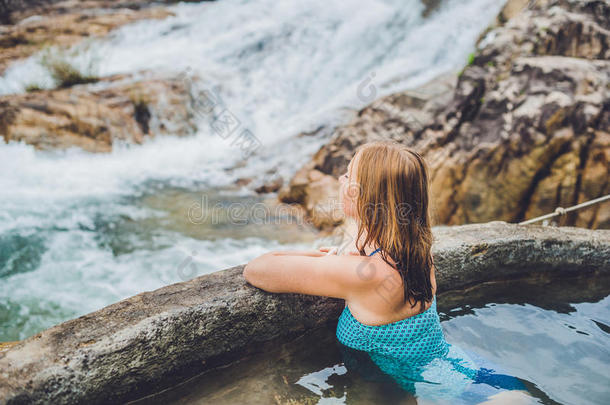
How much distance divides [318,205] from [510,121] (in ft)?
7.71

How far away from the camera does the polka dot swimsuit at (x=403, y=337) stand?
1637 mm

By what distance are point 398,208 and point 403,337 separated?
52cm

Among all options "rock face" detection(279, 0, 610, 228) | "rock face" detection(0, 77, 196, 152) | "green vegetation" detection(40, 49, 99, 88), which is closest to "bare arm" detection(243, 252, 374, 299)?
"rock face" detection(279, 0, 610, 228)

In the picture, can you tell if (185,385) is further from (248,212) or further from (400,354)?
(248,212)

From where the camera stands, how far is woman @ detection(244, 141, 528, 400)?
1484 millimetres

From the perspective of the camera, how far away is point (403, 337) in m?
1.64

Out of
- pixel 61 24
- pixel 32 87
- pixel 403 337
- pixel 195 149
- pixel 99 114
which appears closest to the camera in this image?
pixel 403 337

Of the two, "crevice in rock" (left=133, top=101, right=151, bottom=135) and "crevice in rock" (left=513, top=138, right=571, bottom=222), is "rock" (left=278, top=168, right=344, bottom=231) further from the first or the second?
"crevice in rock" (left=133, top=101, right=151, bottom=135)

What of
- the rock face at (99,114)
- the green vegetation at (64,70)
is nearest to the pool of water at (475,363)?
the rock face at (99,114)

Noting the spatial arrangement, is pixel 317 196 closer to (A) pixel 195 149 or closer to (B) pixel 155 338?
(A) pixel 195 149

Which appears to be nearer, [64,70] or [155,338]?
[155,338]

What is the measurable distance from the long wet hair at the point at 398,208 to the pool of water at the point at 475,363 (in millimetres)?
376

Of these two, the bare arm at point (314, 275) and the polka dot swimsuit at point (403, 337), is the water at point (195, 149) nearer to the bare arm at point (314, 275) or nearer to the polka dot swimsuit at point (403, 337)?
the bare arm at point (314, 275)

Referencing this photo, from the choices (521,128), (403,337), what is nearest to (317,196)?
(521,128)
